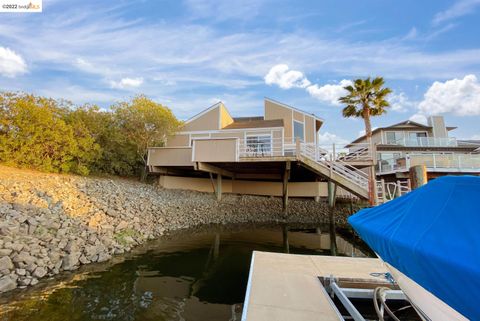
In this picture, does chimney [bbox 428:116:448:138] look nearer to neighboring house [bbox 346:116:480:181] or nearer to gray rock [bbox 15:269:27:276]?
neighboring house [bbox 346:116:480:181]

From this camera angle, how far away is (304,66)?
41.8 ft

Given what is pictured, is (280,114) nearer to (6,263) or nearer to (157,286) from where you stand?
(157,286)

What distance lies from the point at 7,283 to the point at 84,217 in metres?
3.67

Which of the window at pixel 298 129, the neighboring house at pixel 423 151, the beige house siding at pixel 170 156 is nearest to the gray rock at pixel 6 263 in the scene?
the beige house siding at pixel 170 156

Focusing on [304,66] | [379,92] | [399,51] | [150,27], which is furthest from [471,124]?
[150,27]

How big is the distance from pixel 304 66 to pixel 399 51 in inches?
176

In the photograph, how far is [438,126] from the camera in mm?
26125

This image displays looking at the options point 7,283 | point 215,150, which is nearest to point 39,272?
point 7,283

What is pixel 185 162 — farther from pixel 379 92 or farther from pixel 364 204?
pixel 379 92

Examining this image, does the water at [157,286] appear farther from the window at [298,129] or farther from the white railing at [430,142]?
the white railing at [430,142]

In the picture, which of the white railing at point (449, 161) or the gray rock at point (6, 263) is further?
the white railing at point (449, 161)

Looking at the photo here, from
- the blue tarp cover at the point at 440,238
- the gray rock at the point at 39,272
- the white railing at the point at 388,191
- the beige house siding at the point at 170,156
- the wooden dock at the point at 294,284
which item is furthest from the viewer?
the beige house siding at the point at 170,156

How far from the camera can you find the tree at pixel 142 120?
13.3 metres

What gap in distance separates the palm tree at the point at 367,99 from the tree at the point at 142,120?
15.2 m
